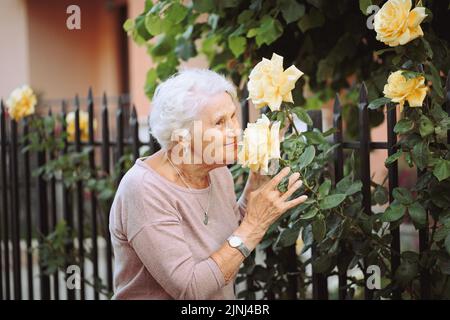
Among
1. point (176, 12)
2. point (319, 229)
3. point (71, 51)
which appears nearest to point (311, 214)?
point (319, 229)

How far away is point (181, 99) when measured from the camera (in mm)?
2301

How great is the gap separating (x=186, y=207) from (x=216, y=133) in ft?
0.86

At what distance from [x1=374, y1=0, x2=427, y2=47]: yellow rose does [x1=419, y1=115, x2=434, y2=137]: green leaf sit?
0.89 ft

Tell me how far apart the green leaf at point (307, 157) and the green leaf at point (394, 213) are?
0.39 meters

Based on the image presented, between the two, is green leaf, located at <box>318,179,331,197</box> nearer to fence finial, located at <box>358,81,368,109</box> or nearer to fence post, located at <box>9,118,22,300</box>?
fence finial, located at <box>358,81,368,109</box>

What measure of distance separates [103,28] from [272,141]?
34.6 ft

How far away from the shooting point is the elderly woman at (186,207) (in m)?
2.22

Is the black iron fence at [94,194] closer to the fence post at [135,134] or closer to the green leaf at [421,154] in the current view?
the fence post at [135,134]

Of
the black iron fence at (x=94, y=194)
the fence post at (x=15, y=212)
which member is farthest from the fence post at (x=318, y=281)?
the fence post at (x=15, y=212)

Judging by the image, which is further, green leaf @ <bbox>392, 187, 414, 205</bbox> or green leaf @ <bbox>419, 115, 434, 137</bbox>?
green leaf @ <bbox>392, 187, 414, 205</bbox>

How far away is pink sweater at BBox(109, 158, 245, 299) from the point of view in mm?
2205

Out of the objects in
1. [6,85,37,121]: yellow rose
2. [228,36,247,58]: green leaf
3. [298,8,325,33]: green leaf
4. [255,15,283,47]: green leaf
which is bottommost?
[6,85,37,121]: yellow rose

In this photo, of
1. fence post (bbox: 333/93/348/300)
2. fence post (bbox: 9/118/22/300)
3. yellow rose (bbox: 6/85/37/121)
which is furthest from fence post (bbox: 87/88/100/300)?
fence post (bbox: 333/93/348/300)

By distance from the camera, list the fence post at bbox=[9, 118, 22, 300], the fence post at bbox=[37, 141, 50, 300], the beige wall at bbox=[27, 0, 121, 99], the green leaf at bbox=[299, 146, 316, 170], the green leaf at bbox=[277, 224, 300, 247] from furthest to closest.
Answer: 1. the beige wall at bbox=[27, 0, 121, 99]
2. the fence post at bbox=[9, 118, 22, 300]
3. the fence post at bbox=[37, 141, 50, 300]
4. the green leaf at bbox=[277, 224, 300, 247]
5. the green leaf at bbox=[299, 146, 316, 170]
